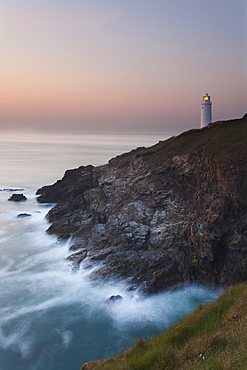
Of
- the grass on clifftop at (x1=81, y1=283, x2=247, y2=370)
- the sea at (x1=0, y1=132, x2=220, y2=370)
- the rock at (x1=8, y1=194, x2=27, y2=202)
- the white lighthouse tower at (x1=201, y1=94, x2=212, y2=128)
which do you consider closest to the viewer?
the grass on clifftop at (x1=81, y1=283, x2=247, y2=370)

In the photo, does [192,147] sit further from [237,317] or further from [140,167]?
[237,317]

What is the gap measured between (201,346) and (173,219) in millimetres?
17711

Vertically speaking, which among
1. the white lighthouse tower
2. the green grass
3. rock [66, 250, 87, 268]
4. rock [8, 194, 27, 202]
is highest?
the white lighthouse tower

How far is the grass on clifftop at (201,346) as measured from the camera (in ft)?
33.9

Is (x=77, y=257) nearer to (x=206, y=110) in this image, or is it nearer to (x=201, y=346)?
(x=201, y=346)

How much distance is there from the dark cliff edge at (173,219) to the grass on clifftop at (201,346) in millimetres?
8531

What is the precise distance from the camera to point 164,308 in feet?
70.6

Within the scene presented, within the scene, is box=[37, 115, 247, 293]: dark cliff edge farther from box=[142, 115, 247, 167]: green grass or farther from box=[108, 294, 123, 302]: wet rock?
box=[108, 294, 123, 302]: wet rock

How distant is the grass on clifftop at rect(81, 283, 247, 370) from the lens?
406 inches

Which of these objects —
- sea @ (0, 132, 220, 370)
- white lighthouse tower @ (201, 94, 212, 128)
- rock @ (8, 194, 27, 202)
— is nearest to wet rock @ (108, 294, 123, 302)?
sea @ (0, 132, 220, 370)

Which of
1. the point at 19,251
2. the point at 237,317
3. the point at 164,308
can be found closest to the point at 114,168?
the point at 19,251

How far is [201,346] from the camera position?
37.6ft

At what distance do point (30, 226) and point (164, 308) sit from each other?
82.6 ft

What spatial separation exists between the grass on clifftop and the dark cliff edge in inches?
336
